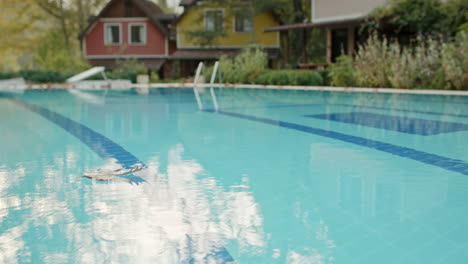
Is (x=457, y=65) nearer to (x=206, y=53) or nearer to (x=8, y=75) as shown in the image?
(x=206, y=53)

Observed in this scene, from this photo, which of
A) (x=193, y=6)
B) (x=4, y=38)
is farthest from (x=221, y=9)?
(x=4, y=38)

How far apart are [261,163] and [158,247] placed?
2761mm

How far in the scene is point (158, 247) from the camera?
3133mm

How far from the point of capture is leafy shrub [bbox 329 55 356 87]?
64.4 feet

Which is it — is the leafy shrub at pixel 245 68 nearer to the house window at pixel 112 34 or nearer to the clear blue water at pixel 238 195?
the house window at pixel 112 34

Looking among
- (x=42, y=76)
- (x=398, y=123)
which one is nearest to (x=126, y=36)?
(x=42, y=76)

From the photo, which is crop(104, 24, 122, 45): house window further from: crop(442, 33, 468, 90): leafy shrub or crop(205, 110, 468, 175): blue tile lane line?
crop(205, 110, 468, 175): blue tile lane line

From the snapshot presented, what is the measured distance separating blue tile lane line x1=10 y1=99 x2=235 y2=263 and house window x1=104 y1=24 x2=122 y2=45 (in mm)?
26174

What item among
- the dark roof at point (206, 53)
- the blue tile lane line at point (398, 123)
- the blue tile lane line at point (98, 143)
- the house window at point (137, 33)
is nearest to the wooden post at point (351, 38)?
the dark roof at point (206, 53)

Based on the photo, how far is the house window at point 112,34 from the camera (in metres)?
36.0

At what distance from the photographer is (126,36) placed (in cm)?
3597

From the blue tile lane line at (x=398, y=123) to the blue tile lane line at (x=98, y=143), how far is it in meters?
4.49

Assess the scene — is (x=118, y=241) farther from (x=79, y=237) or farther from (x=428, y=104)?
(x=428, y=104)

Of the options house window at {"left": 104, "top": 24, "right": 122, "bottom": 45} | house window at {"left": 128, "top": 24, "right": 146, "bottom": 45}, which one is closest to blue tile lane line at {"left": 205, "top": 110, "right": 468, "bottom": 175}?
house window at {"left": 128, "top": 24, "right": 146, "bottom": 45}
